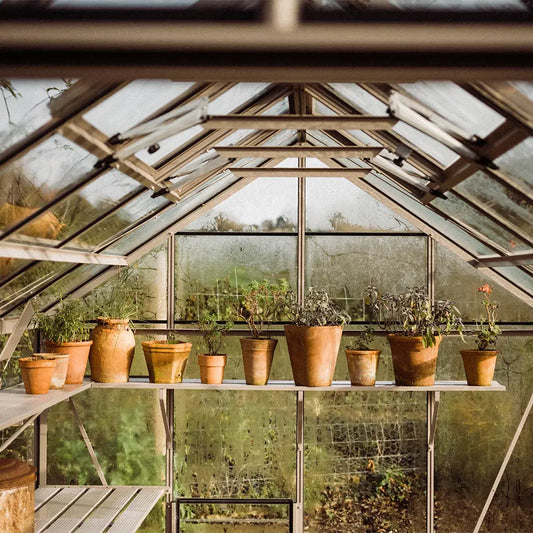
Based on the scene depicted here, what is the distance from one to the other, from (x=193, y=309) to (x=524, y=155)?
9.75ft

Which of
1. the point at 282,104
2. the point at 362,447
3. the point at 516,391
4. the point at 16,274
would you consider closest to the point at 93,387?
the point at 16,274

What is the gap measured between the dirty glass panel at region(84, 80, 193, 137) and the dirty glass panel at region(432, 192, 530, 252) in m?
1.64

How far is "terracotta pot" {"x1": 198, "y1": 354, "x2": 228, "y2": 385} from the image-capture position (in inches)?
179

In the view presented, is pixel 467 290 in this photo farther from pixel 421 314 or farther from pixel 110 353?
pixel 110 353

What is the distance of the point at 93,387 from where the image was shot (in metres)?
4.77

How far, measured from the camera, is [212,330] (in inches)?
186

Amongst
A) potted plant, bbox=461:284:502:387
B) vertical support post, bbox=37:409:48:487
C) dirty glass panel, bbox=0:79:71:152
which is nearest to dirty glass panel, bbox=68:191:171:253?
dirty glass panel, bbox=0:79:71:152

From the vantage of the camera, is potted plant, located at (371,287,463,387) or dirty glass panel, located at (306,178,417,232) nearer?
potted plant, located at (371,287,463,387)

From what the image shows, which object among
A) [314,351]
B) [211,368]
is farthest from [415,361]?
[211,368]

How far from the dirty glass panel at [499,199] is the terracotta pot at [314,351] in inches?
53.8

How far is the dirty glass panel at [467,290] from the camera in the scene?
15.8 ft

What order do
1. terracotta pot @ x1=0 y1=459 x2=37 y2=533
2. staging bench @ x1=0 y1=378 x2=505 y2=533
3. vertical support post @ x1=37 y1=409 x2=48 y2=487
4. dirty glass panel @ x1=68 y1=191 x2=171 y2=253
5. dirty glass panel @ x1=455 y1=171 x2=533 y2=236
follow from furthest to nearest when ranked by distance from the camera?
1. vertical support post @ x1=37 y1=409 x2=48 y2=487
2. staging bench @ x1=0 y1=378 x2=505 y2=533
3. dirty glass panel @ x1=68 y1=191 x2=171 y2=253
4. terracotta pot @ x1=0 y1=459 x2=37 y2=533
5. dirty glass panel @ x1=455 y1=171 x2=533 y2=236

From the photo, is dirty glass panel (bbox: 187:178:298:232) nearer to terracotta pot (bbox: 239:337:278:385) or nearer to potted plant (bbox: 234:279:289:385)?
potted plant (bbox: 234:279:289:385)

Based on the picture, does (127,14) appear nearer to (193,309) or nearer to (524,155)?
Result: (524,155)
